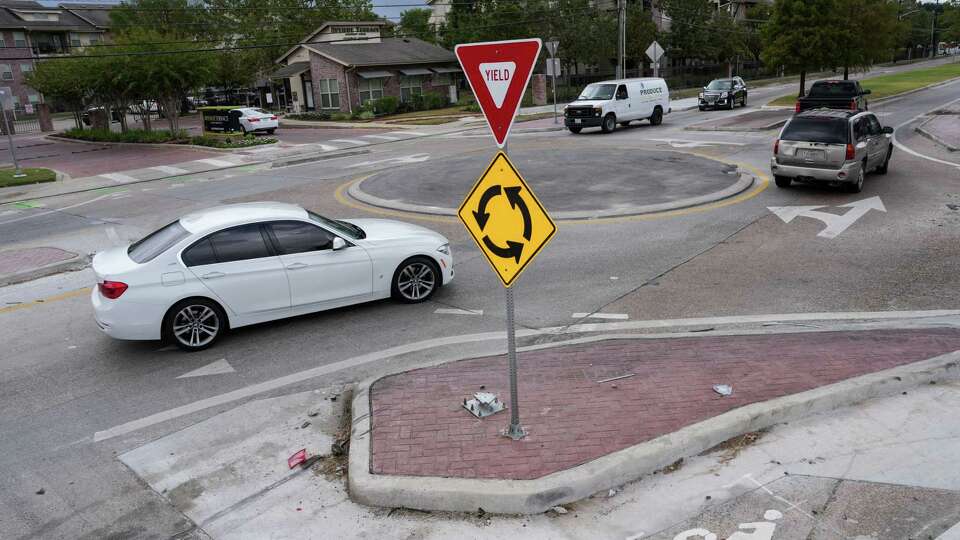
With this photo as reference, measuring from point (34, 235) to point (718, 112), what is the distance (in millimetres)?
32405

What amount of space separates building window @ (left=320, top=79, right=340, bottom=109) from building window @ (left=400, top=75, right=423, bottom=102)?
4.68m

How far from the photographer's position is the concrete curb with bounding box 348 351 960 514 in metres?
4.92

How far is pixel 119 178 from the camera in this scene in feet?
80.8

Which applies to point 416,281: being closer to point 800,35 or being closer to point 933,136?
point 933,136

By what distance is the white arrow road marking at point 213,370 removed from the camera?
7543 millimetres

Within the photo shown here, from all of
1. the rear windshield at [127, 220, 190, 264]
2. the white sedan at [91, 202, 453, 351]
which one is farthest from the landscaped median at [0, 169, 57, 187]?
the rear windshield at [127, 220, 190, 264]

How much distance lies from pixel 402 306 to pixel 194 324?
2.56 meters

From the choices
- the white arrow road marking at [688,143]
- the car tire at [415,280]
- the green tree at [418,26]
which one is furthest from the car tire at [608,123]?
the green tree at [418,26]

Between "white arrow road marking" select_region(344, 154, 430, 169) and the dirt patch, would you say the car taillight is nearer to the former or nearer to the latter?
the dirt patch

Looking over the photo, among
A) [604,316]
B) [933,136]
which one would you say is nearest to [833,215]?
[604,316]

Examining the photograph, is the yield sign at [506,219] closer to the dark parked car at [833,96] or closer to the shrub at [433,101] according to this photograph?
the dark parked car at [833,96]

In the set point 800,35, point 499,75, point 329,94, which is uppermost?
point 800,35

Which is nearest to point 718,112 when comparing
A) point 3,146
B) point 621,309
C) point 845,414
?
point 621,309

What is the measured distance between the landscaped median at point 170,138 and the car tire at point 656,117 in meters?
17.5
